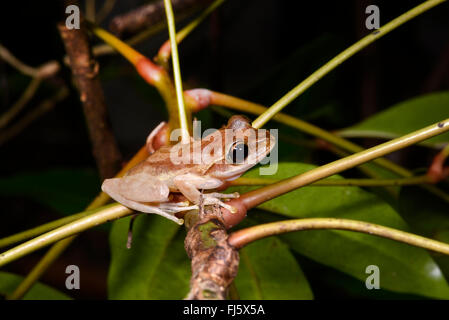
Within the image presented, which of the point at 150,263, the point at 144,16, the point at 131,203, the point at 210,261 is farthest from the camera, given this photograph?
the point at 144,16

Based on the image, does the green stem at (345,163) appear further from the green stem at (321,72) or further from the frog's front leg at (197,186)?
the green stem at (321,72)

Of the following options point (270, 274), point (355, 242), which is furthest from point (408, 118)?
point (270, 274)

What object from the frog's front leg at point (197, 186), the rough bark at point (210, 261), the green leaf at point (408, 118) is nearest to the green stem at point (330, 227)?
the rough bark at point (210, 261)

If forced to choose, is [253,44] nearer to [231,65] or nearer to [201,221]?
[231,65]

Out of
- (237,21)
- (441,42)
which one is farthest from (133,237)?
(237,21)

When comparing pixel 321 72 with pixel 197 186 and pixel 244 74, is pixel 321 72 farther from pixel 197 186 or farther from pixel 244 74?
pixel 244 74
